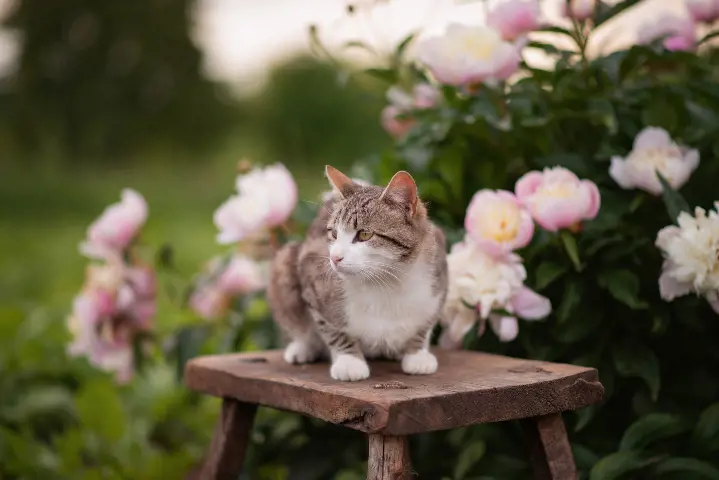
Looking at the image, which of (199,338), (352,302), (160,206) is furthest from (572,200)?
(160,206)

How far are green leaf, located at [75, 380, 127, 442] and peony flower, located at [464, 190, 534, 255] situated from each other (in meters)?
1.47

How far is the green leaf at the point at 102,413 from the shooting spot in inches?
101

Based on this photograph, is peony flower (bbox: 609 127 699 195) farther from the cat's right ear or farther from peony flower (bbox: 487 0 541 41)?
the cat's right ear

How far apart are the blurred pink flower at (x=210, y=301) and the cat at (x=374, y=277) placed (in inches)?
32.0

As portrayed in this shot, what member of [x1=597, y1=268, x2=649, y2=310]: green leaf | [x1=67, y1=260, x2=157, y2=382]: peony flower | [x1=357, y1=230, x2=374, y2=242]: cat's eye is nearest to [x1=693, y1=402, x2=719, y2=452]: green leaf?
[x1=597, y1=268, x2=649, y2=310]: green leaf

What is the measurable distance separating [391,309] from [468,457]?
1.54 ft

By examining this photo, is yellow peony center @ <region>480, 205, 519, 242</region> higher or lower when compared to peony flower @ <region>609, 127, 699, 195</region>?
lower

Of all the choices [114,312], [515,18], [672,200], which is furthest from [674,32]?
[114,312]

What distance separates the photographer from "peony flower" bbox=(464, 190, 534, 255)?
1.65m

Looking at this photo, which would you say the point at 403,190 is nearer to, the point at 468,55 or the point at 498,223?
the point at 498,223

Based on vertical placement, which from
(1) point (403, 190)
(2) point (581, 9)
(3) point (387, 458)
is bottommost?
(3) point (387, 458)

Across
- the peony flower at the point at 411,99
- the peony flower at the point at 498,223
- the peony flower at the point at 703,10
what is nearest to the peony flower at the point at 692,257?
the peony flower at the point at 498,223

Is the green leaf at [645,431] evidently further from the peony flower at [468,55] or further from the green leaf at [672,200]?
the peony flower at [468,55]

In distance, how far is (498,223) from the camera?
1.67 metres
